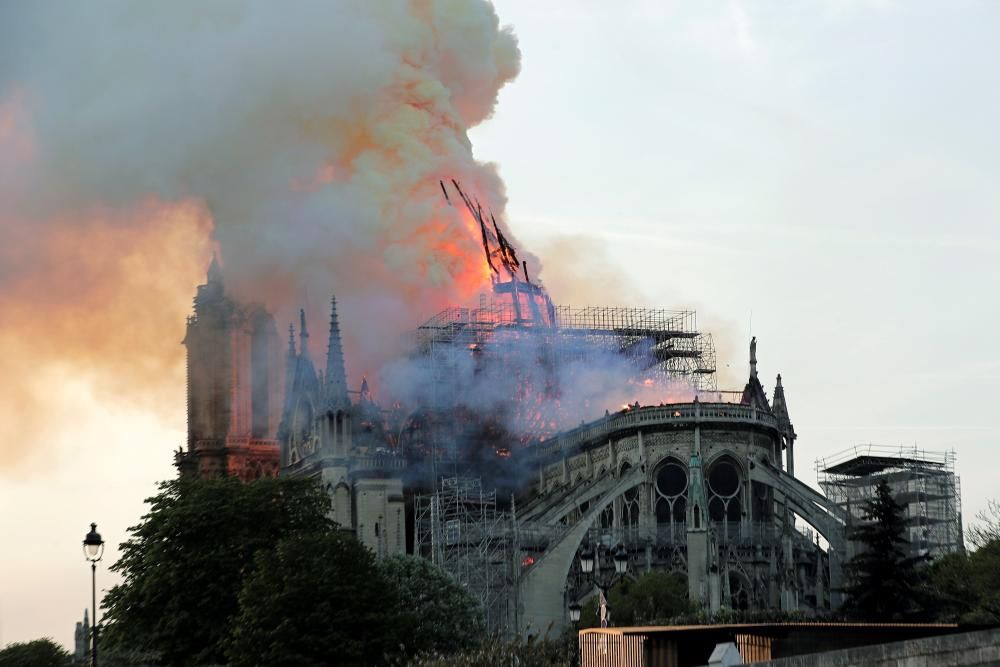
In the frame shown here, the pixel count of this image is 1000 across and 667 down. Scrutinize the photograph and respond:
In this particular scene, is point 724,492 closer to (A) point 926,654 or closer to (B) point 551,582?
(B) point 551,582

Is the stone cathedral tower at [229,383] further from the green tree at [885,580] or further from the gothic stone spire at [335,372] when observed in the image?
the green tree at [885,580]

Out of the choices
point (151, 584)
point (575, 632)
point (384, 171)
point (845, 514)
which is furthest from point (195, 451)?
point (575, 632)

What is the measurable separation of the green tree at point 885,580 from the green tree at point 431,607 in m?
12.9

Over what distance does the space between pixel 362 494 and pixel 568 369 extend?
12.9 m

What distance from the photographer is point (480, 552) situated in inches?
3602

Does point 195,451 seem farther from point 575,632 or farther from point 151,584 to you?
point 575,632

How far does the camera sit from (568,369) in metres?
110

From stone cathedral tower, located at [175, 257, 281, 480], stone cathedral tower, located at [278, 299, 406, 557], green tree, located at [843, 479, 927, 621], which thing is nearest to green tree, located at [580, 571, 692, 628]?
green tree, located at [843, 479, 927, 621]

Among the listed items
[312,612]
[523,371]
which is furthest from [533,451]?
[312,612]

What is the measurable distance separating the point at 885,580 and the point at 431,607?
51.2 ft

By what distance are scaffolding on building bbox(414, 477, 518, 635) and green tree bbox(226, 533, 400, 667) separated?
16.5m

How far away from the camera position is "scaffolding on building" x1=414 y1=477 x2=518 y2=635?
90375mm

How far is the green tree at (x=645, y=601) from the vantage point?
79.6 meters

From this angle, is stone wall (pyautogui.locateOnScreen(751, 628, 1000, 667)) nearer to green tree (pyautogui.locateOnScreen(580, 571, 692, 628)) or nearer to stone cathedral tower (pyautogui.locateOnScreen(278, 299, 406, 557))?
green tree (pyautogui.locateOnScreen(580, 571, 692, 628))
